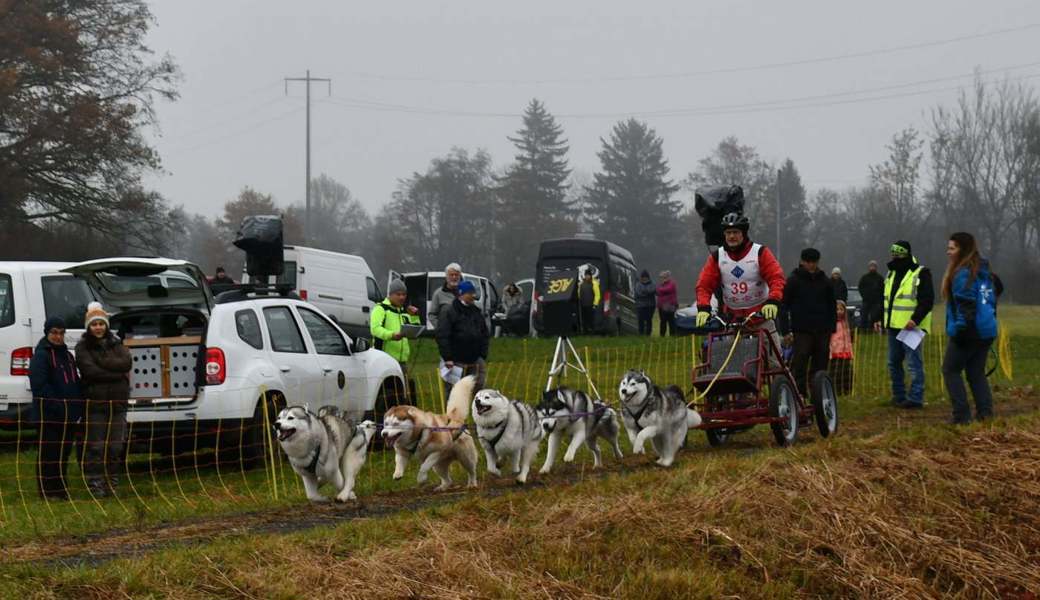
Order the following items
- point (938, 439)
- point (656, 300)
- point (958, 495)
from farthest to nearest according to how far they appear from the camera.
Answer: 1. point (656, 300)
2. point (938, 439)
3. point (958, 495)

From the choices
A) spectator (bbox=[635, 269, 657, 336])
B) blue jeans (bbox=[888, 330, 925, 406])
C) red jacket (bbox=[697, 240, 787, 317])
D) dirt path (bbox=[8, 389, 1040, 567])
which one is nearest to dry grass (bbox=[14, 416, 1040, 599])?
dirt path (bbox=[8, 389, 1040, 567])

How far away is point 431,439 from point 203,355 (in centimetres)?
258

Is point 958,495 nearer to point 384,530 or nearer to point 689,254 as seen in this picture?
point 384,530

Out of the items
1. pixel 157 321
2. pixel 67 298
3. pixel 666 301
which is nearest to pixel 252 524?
pixel 157 321

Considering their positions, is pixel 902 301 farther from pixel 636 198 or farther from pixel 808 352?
pixel 636 198

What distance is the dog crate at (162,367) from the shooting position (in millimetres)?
11406

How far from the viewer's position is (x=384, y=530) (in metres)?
7.12

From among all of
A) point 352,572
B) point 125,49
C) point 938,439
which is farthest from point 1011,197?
point 352,572

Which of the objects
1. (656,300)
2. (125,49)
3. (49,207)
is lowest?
(656,300)

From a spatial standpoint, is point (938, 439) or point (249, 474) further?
point (249, 474)

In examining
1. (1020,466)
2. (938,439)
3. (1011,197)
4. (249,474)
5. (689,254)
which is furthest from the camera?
(689,254)

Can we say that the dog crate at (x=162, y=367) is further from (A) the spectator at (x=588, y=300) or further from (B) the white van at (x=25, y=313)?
(A) the spectator at (x=588, y=300)

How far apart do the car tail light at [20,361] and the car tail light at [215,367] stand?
88.8 inches

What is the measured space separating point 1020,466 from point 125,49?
112 ft
